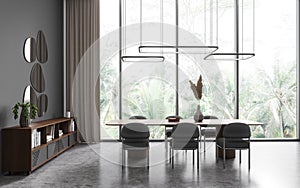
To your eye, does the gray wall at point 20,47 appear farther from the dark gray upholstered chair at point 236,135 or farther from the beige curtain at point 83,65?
the dark gray upholstered chair at point 236,135

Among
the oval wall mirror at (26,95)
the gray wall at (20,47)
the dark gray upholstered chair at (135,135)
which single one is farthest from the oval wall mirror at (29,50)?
the dark gray upholstered chair at (135,135)

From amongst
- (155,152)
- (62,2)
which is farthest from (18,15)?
(155,152)

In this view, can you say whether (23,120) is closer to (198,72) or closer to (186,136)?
(186,136)

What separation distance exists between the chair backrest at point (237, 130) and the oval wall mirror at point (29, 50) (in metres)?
3.20

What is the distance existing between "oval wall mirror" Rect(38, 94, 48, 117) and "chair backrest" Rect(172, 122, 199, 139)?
8.28 feet

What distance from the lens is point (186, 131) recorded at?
495 centimetres

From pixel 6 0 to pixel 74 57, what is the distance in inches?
121

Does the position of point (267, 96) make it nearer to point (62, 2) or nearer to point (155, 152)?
point (155, 152)

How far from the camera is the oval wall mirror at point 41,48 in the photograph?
19.7 feet

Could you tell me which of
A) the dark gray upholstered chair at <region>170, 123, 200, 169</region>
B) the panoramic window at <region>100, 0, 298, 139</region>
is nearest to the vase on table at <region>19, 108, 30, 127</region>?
the dark gray upholstered chair at <region>170, 123, 200, 169</region>

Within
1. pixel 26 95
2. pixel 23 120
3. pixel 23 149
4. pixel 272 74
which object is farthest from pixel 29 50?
pixel 272 74

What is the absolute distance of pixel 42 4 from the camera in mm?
6176

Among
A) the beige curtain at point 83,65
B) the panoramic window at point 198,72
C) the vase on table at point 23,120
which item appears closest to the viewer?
the vase on table at point 23,120

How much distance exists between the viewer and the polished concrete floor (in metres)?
4.23
